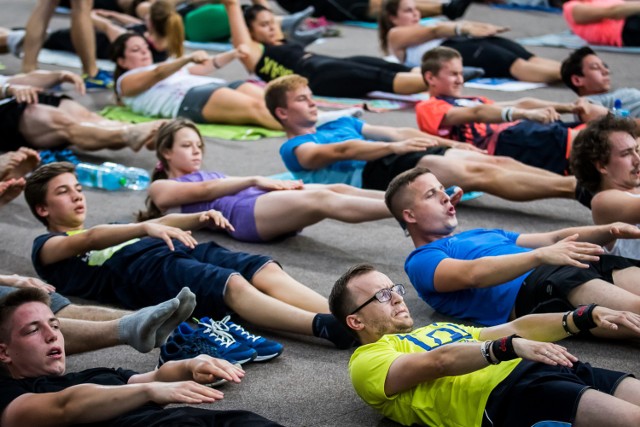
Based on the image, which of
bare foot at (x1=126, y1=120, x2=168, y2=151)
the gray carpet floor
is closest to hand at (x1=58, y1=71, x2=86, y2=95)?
the gray carpet floor

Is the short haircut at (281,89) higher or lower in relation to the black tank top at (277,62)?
higher

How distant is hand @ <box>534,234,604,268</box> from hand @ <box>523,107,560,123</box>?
191 cm

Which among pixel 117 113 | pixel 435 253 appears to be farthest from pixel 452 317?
pixel 117 113

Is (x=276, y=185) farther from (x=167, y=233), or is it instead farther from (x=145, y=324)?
(x=145, y=324)

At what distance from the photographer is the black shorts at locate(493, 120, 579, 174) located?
5125mm

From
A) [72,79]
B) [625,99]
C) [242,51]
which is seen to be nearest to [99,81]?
[242,51]

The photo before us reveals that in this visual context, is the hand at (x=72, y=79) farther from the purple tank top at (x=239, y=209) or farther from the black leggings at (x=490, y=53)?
the black leggings at (x=490, y=53)

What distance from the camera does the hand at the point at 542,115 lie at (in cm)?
505

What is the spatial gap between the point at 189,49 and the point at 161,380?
5.72 meters

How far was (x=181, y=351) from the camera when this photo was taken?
331 cm

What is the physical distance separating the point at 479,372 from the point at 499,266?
0.65 metres

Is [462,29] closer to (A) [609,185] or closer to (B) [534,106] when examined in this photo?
(B) [534,106]

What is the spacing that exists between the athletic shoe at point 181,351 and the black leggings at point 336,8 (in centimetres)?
621

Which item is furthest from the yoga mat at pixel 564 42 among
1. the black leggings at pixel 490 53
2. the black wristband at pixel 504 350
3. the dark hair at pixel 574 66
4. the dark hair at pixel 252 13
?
the black wristband at pixel 504 350
